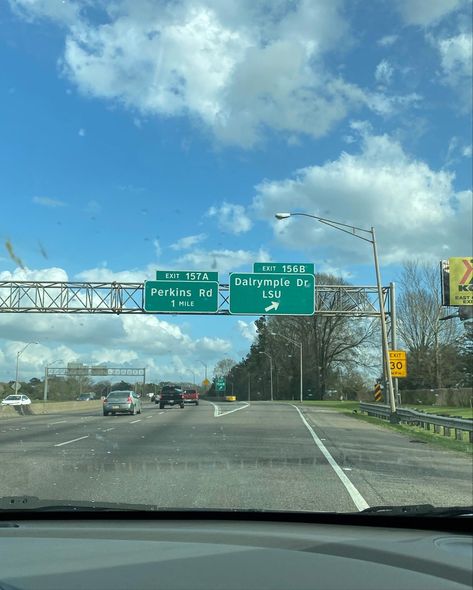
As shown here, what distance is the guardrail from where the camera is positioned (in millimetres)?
19266

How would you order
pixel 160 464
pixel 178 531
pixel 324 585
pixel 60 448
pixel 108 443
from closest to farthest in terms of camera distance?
pixel 324 585
pixel 178 531
pixel 160 464
pixel 60 448
pixel 108 443

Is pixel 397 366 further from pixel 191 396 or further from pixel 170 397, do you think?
pixel 191 396

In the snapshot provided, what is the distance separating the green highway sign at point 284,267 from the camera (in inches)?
1302

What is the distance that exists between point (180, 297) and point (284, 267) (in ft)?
17.8

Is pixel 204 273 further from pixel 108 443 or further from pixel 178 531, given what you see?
pixel 178 531

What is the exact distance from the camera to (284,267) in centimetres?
3312

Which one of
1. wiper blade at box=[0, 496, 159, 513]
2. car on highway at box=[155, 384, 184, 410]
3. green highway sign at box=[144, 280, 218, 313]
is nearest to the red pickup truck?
car on highway at box=[155, 384, 184, 410]

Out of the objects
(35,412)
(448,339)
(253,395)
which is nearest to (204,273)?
(35,412)

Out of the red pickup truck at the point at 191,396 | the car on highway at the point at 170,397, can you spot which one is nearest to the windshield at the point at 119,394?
the car on highway at the point at 170,397

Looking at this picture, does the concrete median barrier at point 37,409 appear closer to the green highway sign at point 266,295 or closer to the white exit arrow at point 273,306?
the green highway sign at point 266,295

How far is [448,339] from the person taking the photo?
66.9 m

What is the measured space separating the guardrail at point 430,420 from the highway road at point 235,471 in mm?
1719

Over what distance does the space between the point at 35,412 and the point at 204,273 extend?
1591cm

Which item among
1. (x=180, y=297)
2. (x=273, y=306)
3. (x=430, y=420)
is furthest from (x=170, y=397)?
(x=430, y=420)
